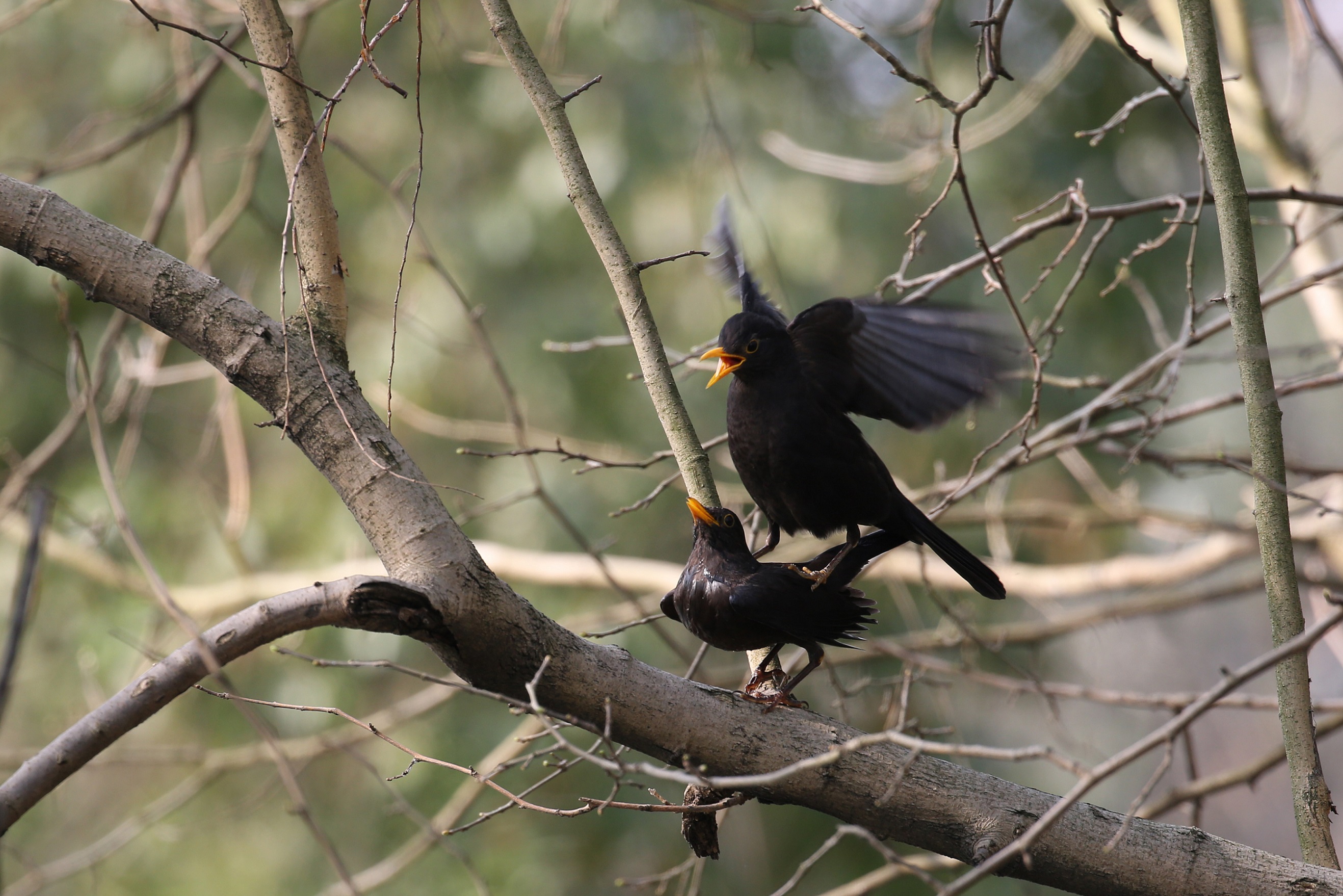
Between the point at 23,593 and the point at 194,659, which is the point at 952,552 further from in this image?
the point at 23,593

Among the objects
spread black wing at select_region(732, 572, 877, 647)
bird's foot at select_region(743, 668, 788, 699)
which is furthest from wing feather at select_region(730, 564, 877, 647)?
bird's foot at select_region(743, 668, 788, 699)

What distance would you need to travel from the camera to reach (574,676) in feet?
5.67

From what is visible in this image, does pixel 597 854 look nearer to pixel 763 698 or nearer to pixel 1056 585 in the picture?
pixel 1056 585

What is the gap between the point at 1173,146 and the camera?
252 inches

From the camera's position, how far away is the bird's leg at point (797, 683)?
1962mm

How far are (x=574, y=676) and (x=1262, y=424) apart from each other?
138 cm

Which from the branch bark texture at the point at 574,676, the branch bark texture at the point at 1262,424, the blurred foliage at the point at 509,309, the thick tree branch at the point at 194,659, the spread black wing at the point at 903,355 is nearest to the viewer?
the thick tree branch at the point at 194,659

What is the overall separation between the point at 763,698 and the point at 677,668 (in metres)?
3.55

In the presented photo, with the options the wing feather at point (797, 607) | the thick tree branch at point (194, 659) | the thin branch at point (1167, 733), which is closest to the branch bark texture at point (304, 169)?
the thick tree branch at point (194, 659)

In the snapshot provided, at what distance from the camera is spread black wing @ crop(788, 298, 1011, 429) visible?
2.20 metres

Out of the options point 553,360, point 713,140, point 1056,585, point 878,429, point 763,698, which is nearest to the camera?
point 763,698

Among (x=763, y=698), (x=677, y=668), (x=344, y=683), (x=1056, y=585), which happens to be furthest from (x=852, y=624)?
(x=344, y=683)

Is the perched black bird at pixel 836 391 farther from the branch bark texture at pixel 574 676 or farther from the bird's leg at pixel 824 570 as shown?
the branch bark texture at pixel 574 676

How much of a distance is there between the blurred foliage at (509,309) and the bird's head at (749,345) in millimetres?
3164
